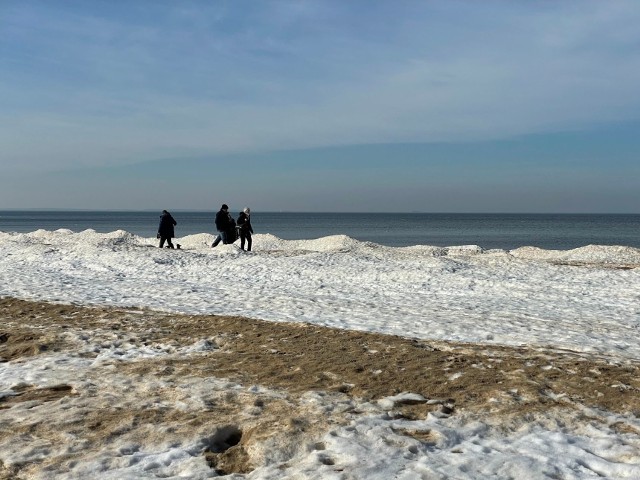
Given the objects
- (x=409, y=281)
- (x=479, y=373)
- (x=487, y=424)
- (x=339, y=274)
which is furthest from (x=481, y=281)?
(x=487, y=424)

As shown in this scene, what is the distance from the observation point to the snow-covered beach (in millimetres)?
5922

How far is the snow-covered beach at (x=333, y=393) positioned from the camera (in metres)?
5.92

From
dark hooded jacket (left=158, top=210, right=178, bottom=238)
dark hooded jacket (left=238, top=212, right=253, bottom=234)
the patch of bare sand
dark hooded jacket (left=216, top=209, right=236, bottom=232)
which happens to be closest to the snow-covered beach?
the patch of bare sand

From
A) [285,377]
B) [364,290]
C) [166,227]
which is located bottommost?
[364,290]

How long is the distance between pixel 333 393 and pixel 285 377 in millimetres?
976

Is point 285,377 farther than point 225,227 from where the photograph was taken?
No

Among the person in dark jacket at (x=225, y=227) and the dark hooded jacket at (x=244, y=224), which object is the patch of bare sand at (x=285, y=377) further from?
the person in dark jacket at (x=225, y=227)

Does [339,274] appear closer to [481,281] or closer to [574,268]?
[481,281]

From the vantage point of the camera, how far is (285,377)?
8586 millimetres

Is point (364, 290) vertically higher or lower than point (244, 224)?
lower

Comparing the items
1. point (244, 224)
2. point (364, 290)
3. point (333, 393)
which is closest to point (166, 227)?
point (244, 224)

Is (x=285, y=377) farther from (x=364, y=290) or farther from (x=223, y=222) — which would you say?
(x=223, y=222)

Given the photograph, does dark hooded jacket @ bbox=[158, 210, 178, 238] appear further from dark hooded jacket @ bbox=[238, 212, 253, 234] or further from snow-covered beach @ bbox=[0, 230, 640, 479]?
snow-covered beach @ bbox=[0, 230, 640, 479]

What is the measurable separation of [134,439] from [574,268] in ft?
65.1
